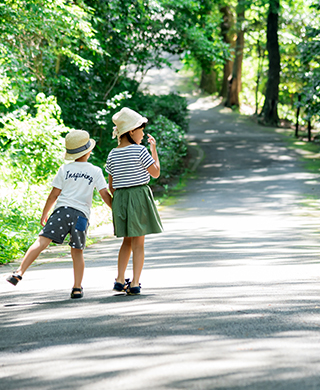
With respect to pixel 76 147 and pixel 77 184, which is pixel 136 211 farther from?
pixel 76 147

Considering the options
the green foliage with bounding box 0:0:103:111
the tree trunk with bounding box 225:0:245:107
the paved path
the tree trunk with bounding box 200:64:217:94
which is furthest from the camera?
the tree trunk with bounding box 200:64:217:94

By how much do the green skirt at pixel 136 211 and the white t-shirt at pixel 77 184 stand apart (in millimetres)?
248

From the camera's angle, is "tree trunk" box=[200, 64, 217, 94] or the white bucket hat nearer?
the white bucket hat

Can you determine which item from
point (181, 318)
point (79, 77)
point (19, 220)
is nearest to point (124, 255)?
point (181, 318)

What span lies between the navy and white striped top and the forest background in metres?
3.42

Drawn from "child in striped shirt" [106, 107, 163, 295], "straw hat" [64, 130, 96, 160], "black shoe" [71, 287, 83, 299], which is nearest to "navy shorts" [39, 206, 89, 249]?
"child in striped shirt" [106, 107, 163, 295]

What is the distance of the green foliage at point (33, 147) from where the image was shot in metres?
12.8

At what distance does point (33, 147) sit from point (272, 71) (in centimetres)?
2170

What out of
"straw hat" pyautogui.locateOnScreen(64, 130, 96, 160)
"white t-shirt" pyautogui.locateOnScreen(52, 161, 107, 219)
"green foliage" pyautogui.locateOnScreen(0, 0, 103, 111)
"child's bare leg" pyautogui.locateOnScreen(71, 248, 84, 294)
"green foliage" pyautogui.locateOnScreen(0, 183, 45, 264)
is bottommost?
"green foliage" pyautogui.locateOnScreen(0, 183, 45, 264)

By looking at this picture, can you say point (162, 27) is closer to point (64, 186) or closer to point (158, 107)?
point (158, 107)

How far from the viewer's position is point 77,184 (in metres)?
5.47

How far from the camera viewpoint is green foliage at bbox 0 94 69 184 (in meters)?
12.8

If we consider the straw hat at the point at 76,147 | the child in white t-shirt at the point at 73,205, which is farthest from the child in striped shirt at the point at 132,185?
the straw hat at the point at 76,147

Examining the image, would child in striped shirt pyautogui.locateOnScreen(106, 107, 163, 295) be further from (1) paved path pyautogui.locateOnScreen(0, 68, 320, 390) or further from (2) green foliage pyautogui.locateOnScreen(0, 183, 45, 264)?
(2) green foliage pyautogui.locateOnScreen(0, 183, 45, 264)
